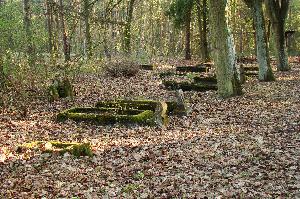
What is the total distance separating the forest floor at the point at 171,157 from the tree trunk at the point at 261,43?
5.46 meters

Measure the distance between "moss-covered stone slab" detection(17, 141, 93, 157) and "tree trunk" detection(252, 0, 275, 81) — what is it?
43.1 feet

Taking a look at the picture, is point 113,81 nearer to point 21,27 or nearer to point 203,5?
point 21,27

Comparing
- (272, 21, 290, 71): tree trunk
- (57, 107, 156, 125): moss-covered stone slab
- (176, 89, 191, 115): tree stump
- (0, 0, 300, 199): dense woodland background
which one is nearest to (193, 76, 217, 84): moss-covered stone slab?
(0, 0, 300, 199): dense woodland background

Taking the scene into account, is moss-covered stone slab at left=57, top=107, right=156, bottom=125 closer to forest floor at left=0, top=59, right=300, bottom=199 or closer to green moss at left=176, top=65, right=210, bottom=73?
forest floor at left=0, top=59, right=300, bottom=199

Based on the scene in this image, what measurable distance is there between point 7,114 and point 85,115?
2.80 metres

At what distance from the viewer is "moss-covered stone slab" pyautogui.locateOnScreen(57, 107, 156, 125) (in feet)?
40.5

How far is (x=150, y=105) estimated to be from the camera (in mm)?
13852

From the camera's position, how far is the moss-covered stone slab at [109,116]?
12.3m

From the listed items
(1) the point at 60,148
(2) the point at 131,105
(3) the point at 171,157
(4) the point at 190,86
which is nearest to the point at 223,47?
(4) the point at 190,86

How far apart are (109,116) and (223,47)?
5815mm

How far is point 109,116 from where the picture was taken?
12.5 m

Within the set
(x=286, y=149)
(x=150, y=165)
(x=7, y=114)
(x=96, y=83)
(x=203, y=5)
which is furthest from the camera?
(x=203, y=5)

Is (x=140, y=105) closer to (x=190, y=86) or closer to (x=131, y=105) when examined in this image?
(x=131, y=105)

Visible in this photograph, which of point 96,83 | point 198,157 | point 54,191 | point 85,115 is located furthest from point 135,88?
point 54,191
